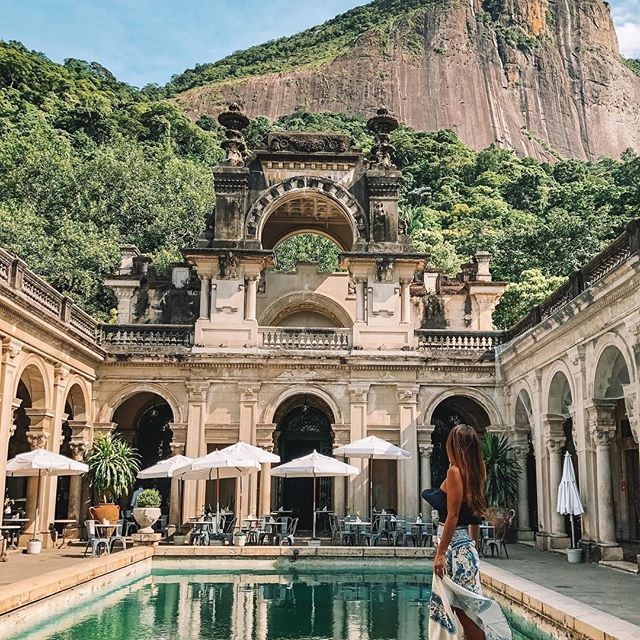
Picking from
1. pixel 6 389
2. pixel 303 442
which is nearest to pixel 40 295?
pixel 6 389

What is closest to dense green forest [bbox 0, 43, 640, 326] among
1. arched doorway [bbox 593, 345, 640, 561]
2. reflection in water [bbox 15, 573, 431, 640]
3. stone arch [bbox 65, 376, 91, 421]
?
stone arch [bbox 65, 376, 91, 421]

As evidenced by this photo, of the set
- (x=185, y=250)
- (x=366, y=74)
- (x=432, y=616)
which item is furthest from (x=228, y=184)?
(x=366, y=74)

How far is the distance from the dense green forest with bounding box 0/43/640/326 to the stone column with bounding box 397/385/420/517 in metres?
18.2

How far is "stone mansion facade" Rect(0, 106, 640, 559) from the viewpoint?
18.8m

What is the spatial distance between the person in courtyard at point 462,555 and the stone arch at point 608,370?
9.80m

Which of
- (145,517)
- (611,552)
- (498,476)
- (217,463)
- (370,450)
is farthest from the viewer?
(498,476)

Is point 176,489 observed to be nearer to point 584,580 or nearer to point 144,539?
point 144,539

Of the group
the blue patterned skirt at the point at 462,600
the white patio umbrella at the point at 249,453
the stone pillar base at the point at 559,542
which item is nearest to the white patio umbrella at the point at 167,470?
the white patio umbrella at the point at 249,453

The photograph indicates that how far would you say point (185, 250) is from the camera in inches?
886

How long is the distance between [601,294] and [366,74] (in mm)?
105395

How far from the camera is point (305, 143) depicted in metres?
23.7

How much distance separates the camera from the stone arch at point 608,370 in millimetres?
14625

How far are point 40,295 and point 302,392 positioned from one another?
321 inches

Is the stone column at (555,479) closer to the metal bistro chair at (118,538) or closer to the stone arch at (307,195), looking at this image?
the stone arch at (307,195)
